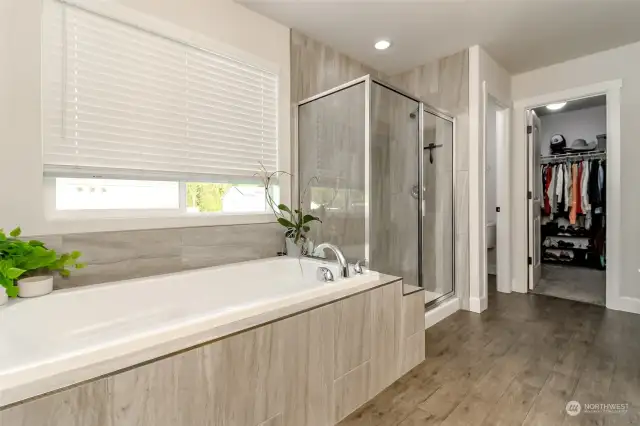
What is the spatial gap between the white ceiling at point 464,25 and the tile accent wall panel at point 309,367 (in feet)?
7.26

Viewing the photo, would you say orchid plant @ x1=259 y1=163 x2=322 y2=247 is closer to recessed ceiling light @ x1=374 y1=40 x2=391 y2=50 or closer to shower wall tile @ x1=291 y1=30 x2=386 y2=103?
shower wall tile @ x1=291 y1=30 x2=386 y2=103

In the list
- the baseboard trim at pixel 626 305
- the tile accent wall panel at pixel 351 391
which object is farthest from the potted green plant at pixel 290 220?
the baseboard trim at pixel 626 305

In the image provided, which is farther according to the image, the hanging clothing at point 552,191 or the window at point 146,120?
the hanging clothing at point 552,191

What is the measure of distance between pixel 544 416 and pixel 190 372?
1.60 metres

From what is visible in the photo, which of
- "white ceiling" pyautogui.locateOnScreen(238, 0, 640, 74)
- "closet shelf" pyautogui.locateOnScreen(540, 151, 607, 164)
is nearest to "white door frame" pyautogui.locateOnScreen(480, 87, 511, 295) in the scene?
"white ceiling" pyautogui.locateOnScreen(238, 0, 640, 74)

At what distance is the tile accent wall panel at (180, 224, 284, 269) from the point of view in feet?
6.86

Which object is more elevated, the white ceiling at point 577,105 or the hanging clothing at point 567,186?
the white ceiling at point 577,105

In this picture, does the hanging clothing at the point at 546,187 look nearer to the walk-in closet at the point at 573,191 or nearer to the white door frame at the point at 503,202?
the walk-in closet at the point at 573,191

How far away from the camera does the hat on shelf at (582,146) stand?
4.72 metres

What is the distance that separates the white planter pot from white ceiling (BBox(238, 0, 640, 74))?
212 cm

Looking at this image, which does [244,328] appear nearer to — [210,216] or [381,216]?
[210,216]

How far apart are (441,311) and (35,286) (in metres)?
2.77

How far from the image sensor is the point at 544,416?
148 centimetres

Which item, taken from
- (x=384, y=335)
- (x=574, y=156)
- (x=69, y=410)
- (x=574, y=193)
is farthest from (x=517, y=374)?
(x=574, y=156)
